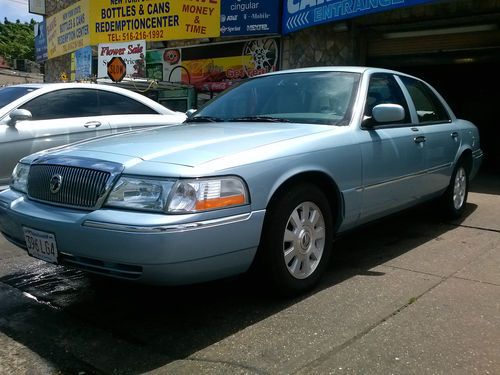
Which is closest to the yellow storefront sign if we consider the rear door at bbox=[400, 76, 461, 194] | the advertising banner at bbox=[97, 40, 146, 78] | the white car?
the advertising banner at bbox=[97, 40, 146, 78]

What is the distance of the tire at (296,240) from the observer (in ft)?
10.9

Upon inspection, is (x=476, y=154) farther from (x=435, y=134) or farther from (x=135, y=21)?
(x=135, y=21)

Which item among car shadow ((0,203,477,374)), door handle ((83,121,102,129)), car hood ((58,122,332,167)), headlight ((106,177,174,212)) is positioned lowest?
car shadow ((0,203,477,374))

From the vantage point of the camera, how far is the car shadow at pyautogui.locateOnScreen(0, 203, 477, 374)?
2.98 meters

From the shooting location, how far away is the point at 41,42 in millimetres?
22047

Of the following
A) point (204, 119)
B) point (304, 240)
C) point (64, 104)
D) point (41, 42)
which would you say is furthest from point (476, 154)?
point (41, 42)

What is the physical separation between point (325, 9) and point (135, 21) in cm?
676

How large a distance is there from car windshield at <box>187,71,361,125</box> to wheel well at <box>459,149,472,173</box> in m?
2.04

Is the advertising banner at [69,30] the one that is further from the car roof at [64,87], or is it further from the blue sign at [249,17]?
the car roof at [64,87]

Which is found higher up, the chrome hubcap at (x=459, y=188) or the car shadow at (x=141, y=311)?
the chrome hubcap at (x=459, y=188)

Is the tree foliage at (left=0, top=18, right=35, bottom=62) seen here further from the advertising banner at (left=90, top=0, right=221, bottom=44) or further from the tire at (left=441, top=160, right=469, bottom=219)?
the tire at (left=441, top=160, right=469, bottom=219)

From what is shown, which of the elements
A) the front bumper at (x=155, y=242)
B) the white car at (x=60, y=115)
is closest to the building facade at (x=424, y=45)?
the white car at (x=60, y=115)

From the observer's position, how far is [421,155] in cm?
481

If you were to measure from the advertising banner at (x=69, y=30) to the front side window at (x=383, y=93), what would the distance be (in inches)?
542
